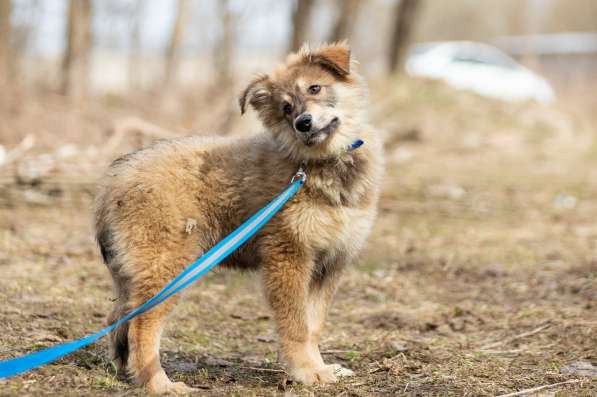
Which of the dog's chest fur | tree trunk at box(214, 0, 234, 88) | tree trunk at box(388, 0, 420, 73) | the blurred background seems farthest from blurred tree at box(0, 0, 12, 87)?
tree trunk at box(214, 0, 234, 88)

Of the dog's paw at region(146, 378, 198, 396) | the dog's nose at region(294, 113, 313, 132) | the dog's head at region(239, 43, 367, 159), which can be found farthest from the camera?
the dog's head at region(239, 43, 367, 159)

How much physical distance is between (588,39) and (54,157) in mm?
49437

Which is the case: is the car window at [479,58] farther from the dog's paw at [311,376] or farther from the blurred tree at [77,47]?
the dog's paw at [311,376]

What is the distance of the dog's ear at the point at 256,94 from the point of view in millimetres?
4820

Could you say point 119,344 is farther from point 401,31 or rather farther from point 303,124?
point 401,31

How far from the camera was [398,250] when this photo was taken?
27.5 ft

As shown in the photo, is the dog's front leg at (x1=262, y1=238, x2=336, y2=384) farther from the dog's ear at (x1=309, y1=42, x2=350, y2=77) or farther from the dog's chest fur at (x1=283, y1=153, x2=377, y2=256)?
the dog's ear at (x1=309, y1=42, x2=350, y2=77)

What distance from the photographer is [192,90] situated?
25.3m

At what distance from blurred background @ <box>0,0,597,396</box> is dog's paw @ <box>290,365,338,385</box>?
131mm

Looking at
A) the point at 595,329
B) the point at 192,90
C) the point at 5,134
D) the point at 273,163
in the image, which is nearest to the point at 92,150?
the point at 5,134

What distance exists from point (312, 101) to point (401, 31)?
1612cm

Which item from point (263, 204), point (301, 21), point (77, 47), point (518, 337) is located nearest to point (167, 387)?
point (263, 204)

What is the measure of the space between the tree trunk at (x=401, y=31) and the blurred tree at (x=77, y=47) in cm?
819

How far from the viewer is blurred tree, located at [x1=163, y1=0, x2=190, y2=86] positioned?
77.9 feet
